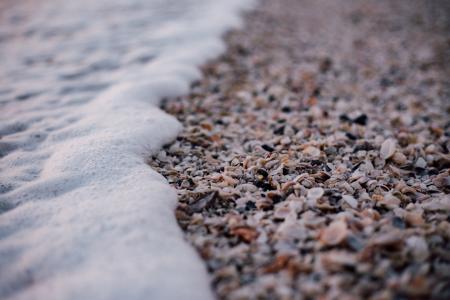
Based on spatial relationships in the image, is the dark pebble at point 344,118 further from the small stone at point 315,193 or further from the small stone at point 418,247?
the small stone at point 418,247

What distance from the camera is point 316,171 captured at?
7.14 ft

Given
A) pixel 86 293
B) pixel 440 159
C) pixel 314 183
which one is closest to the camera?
pixel 86 293

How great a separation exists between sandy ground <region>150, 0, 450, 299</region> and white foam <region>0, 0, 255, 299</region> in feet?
0.53

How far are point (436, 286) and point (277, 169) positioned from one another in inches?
41.5

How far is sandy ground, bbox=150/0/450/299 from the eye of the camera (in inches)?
56.2

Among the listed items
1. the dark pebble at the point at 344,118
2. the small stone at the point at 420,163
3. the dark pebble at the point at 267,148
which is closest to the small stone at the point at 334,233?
the dark pebble at the point at 267,148

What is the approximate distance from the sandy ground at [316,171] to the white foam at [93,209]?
0.53ft

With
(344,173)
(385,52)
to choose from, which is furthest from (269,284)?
(385,52)

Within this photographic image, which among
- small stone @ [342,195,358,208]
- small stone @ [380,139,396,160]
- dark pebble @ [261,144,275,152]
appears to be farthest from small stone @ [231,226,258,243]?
small stone @ [380,139,396,160]

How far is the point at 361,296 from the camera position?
1.31 meters

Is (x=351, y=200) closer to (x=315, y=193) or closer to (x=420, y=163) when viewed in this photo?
(x=315, y=193)

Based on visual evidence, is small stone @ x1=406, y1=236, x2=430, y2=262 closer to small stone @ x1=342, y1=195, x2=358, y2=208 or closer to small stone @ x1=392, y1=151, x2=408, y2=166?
small stone @ x1=342, y1=195, x2=358, y2=208

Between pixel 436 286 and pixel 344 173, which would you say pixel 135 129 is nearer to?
pixel 344 173

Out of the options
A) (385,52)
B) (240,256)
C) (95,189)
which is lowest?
(240,256)
